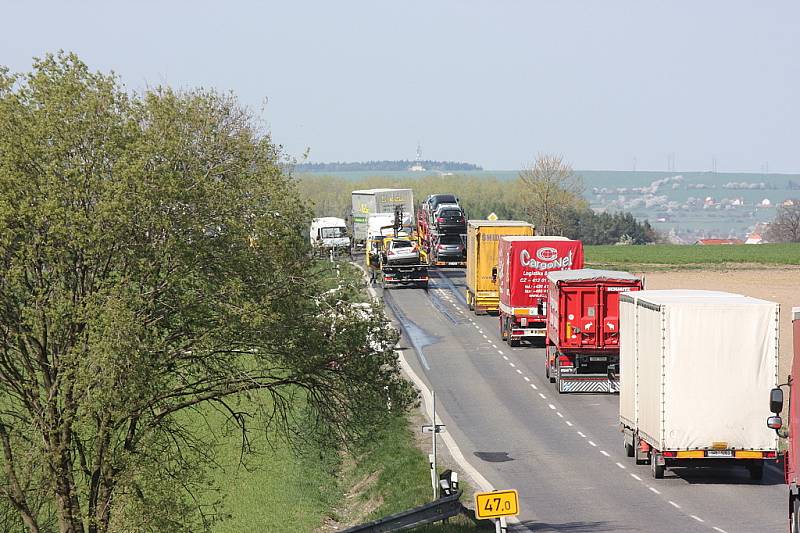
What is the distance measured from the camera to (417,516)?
22000mm

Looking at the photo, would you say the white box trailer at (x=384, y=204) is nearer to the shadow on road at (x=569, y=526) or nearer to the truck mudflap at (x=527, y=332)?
the truck mudflap at (x=527, y=332)

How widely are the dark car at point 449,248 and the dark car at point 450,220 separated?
2.91 feet

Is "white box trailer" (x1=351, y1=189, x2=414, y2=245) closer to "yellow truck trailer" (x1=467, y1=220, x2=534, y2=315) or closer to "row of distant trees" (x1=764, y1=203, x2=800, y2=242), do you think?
"yellow truck trailer" (x1=467, y1=220, x2=534, y2=315)

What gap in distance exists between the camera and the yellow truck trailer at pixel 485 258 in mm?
55319

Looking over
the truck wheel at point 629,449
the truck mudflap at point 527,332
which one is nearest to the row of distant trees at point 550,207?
the truck mudflap at point 527,332

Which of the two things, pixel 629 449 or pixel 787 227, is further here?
pixel 787 227

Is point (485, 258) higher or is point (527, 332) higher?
point (485, 258)

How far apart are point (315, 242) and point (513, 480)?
694cm

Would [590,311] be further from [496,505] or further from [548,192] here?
[548,192]

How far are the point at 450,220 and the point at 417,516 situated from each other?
50.7 metres

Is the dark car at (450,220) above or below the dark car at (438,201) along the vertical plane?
below

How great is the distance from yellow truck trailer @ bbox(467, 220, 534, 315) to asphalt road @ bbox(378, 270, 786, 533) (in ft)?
17.3

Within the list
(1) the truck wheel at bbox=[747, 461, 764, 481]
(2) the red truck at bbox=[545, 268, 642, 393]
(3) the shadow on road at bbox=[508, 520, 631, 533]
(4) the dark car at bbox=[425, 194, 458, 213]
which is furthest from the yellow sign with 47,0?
(4) the dark car at bbox=[425, 194, 458, 213]

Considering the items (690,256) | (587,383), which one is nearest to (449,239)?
(690,256)
